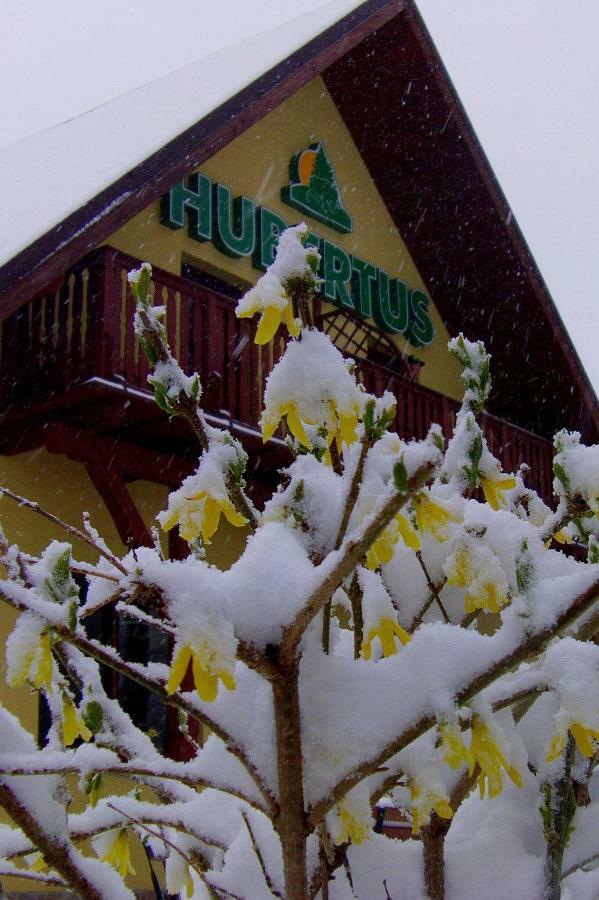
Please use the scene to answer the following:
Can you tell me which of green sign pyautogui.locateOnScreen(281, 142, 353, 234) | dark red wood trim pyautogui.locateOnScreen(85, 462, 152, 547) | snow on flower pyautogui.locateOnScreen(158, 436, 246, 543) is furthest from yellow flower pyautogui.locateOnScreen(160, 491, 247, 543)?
green sign pyautogui.locateOnScreen(281, 142, 353, 234)

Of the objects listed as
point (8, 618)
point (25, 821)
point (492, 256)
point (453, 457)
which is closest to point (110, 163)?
point (8, 618)

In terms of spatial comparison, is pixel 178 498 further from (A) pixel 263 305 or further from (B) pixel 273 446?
(B) pixel 273 446

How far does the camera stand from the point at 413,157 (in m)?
11.5

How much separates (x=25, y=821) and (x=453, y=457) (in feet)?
3.41

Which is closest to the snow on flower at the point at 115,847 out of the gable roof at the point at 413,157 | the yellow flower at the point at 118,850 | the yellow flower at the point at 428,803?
the yellow flower at the point at 118,850

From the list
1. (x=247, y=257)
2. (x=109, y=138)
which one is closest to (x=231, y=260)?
(x=247, y=257)

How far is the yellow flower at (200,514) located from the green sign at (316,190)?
9.01 m

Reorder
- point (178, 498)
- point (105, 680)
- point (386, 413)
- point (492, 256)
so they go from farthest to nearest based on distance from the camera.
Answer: point (492, 256), point (105, 680), point (178, 498), point (386, 413)

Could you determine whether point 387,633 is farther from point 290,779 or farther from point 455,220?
point 455,220

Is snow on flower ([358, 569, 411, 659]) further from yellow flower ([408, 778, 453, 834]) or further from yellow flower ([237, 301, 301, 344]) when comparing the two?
yellow flower ([237, 301, 301, 344])

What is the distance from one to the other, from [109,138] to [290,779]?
402 inches

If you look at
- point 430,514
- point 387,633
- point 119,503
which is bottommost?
point 387,633

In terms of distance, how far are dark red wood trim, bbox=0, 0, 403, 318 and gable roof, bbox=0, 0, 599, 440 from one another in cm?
2

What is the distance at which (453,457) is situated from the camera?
1924 mm
